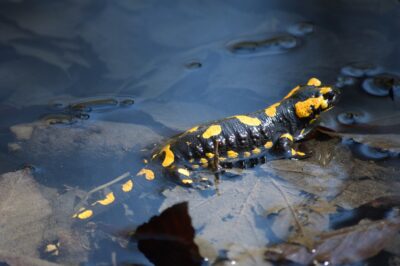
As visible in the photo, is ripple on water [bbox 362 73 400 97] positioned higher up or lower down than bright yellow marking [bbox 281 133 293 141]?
higher up

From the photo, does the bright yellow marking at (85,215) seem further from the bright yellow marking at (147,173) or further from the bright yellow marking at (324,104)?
the bright yellow marking at (324,104)

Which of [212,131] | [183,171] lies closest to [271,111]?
[212,131]

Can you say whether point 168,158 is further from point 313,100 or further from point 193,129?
point 313,100

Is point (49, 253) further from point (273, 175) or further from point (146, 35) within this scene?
point (146, 35)

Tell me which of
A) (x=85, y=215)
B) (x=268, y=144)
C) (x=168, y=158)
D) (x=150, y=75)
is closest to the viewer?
(x=85, y=215)

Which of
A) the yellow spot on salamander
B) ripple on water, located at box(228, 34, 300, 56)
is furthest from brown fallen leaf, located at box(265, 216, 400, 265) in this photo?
ripple on water, located at box(228, 34, 300, 56)

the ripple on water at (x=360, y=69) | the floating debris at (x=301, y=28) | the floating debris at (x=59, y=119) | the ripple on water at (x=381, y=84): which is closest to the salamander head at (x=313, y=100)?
the ripple on water at (x=381, y=84)

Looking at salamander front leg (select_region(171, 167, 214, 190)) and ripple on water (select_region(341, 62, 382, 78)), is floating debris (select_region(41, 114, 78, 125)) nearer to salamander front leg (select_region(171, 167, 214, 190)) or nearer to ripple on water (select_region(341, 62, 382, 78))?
salamander front leg (select_region(171, 167, 214, 190))
